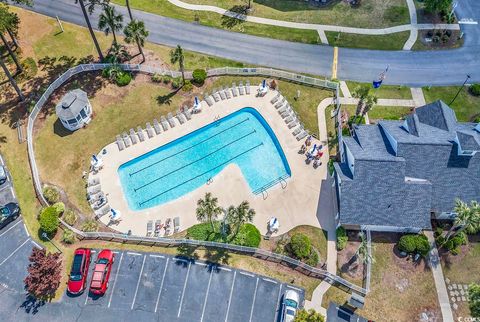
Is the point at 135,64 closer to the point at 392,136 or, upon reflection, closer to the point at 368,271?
the point at 392,136

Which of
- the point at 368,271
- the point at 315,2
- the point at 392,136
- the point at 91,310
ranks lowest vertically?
the point at 91,310

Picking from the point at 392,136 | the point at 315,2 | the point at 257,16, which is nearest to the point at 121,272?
the point at 392,136

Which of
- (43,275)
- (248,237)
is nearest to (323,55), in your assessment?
(248,237)

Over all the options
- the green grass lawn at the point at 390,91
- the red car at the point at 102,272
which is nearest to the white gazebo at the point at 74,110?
the red car at the point at 102,272

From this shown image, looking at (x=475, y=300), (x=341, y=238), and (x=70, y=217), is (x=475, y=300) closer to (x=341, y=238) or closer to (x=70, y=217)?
(x=341, y=238)

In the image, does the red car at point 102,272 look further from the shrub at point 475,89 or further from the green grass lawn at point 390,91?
the shrub at point 475,89

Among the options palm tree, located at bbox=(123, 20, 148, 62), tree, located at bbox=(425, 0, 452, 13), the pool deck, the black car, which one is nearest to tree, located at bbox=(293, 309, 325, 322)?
the pool deck
